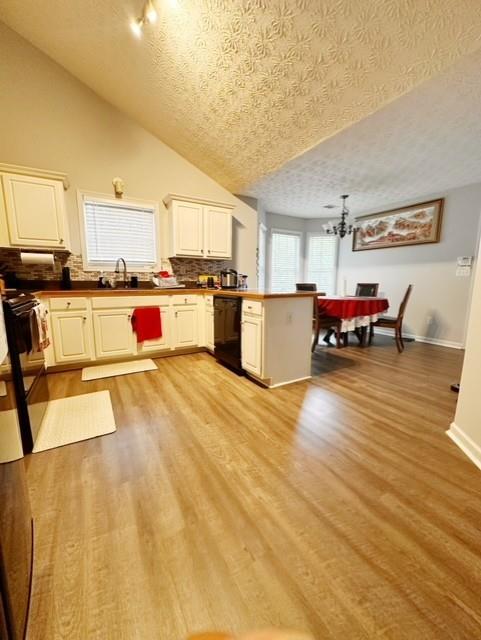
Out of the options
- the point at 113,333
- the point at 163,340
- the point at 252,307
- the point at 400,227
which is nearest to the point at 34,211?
the point at 113,333

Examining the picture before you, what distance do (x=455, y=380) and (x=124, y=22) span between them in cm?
475

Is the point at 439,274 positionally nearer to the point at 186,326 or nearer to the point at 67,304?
the point at 186,326

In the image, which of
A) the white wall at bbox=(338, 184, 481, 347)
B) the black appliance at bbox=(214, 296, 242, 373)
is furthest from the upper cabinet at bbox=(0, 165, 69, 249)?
the white wall at bbox=(338, 184, 481, 347)

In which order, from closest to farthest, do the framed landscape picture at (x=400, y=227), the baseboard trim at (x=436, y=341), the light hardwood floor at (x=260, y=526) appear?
the light hardwood floor at (x=260, y=526), the baseboard trim at (x=436, y=341), the framed landscape picture at (x=400, y=227)

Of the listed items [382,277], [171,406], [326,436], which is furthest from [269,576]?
[382,277]

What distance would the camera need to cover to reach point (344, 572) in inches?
37.2

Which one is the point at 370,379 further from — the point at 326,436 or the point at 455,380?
the point at 326,436

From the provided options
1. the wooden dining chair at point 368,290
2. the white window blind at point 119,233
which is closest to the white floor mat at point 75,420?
the white window blind at point 119,233

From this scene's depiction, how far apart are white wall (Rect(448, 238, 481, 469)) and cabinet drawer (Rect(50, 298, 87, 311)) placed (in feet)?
11.3

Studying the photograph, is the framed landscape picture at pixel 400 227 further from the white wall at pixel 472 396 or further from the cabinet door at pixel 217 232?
the white wall at pixel 472 396

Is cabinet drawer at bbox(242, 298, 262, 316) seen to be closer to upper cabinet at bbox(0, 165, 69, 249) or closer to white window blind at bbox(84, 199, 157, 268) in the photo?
white window blind at bbox(84, 199, 157, 268)

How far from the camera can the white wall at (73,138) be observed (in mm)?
2904

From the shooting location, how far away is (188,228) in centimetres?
371

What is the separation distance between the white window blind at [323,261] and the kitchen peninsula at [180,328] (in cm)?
390
